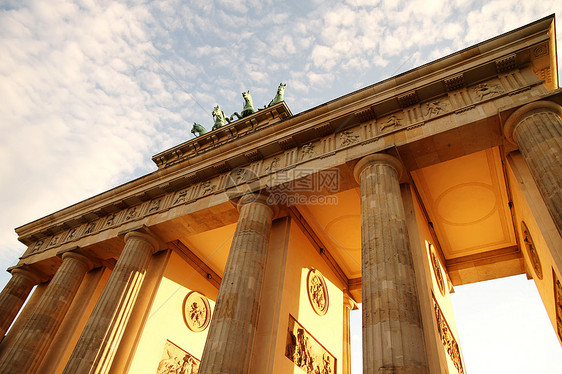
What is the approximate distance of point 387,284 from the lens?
718cm

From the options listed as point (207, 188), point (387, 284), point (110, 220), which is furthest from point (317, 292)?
point (110, 220)

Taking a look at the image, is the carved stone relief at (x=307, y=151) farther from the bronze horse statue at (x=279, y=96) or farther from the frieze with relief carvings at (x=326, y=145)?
the bronze horse statue at (x=279, y=96)

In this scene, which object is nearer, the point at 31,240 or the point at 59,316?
the point at 59,316

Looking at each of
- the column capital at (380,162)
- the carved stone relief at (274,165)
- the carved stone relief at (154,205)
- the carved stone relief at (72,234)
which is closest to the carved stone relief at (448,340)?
the column capital at (380,162)

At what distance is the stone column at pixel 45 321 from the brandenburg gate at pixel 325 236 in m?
0.05

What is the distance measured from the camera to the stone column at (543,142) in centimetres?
691

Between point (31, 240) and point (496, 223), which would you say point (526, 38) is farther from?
point (31, 240)

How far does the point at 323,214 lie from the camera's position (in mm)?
12898

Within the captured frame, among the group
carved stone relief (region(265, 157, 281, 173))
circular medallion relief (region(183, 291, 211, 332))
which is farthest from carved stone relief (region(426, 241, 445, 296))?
circular medallion relief (region(183, 291, 211, 332))

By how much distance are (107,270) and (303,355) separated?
950 cm

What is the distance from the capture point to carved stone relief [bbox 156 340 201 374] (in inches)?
512

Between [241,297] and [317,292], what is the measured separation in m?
4.54

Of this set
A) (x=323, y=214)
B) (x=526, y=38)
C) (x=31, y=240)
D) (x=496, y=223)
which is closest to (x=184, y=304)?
(x=323, y=214)

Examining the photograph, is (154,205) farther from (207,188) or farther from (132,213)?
(207,188)
